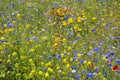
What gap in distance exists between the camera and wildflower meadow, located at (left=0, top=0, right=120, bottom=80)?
3.52 metres

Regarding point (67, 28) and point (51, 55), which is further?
point (67, 28)

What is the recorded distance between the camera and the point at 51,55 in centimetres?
388

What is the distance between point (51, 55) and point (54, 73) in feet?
1.27

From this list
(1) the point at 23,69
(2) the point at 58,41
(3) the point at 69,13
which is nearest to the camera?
(1) the point at 23,69

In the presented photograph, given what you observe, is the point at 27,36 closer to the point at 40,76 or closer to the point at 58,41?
the point at 58,41

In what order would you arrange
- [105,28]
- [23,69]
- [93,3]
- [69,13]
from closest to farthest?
[23,69]
[105,28]
[69,13]
[93,3]

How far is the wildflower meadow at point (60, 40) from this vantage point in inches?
139

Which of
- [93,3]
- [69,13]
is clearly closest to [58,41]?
[69,13]

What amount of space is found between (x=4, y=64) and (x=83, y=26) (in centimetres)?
159

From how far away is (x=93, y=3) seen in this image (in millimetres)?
5785

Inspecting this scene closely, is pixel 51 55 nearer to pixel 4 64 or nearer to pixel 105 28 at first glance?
pixel 4 64

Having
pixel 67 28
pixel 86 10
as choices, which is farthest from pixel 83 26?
pixel 86 10

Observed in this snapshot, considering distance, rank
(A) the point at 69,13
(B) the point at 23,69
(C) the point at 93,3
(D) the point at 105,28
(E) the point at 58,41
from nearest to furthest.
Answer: (B) the point at 23,69 < (E) the point at 58,41 < (D) the point at 105,28 < (A) the point at 69,13 < (C) the point at 93,3

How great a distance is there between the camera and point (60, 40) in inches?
168
